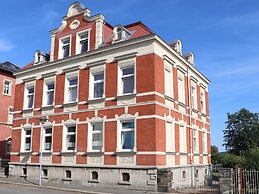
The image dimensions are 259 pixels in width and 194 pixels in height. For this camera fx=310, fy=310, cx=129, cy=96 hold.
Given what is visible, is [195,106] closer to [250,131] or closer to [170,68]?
[170,68]

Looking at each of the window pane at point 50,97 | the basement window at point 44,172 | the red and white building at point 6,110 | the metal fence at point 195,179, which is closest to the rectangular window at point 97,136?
the basement window at point 44,172

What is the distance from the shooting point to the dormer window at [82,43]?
79.2 feet

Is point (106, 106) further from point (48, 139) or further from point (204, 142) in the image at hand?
point (204, 142)

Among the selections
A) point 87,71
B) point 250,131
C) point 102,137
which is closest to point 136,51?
point 87,71

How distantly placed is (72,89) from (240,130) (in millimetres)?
69248

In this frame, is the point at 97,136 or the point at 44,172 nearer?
the point at 97,136

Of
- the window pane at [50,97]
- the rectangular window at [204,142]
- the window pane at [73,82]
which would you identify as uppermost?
the window pane at [73,82]

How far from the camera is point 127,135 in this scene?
66.4 ft

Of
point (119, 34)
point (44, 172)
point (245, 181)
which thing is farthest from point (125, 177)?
point (119, 34)

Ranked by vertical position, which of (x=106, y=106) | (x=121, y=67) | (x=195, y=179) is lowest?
(x=195, y=179)

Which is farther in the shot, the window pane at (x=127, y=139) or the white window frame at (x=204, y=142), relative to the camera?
the white window frame at (x=204, y=142)

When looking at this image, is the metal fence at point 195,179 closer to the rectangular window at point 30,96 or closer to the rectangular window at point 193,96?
the rectangular window at point 193,96

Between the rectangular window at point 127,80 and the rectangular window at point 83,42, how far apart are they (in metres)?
4.50

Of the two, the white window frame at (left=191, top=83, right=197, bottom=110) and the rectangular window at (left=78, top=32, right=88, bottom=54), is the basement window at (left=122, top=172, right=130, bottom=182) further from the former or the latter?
the rectangular window at (left=78, top=32, right=88, bottom=54)
